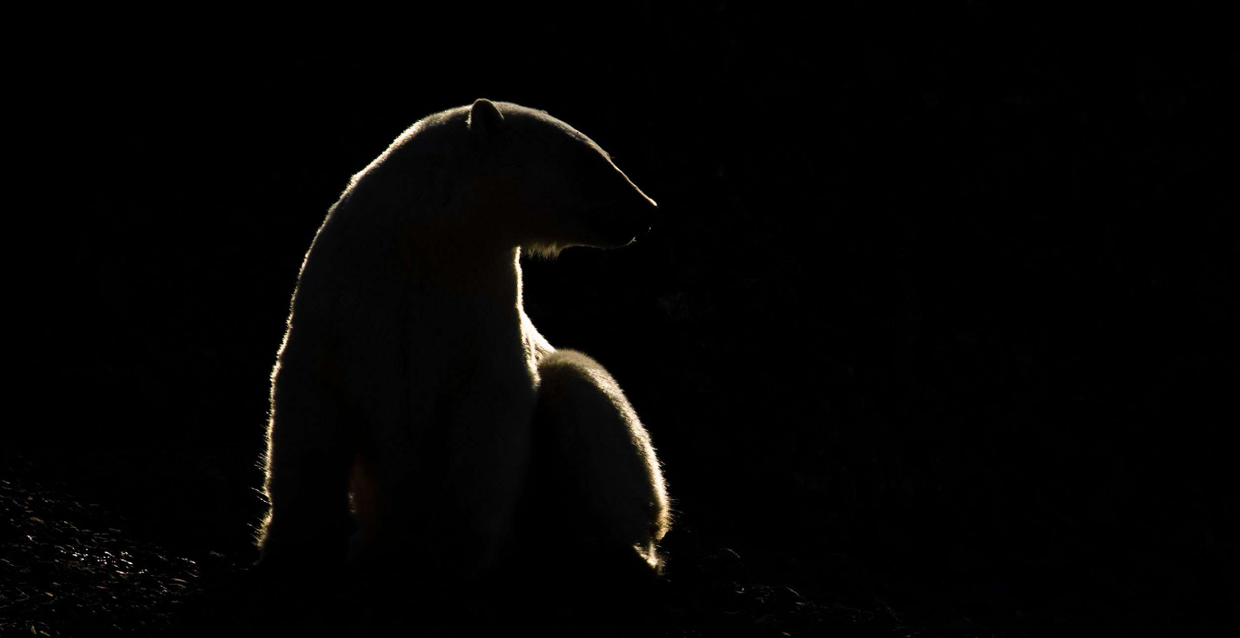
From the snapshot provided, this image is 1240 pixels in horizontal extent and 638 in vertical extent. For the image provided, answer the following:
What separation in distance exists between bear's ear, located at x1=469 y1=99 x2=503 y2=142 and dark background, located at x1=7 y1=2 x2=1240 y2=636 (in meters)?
1.91

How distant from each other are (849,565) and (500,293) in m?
3.11

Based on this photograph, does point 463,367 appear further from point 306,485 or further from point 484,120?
point 484,120

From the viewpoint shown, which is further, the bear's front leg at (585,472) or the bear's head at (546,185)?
the bear's front leg at (585,472)

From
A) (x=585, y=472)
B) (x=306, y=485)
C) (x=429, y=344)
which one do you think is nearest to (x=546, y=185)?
(x=429, y=344)

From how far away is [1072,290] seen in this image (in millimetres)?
9266

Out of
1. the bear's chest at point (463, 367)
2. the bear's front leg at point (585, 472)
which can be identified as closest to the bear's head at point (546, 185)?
the bear's chest at point (463, 367)

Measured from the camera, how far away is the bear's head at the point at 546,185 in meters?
4.20

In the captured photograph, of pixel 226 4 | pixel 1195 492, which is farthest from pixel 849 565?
pixel 226 4

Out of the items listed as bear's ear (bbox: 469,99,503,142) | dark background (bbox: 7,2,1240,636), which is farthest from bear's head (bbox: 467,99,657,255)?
dark background (bbox: 7,2,1240,636)

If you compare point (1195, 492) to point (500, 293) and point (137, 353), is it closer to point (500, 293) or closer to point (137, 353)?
point (500, 293)

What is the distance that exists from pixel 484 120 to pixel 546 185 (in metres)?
0.32

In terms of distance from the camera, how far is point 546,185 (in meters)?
4.26

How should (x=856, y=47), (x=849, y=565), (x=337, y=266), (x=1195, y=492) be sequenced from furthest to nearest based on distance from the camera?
(x=856, y=47)
(x=1195, y=492)
(x=849, y=565)
(x=337, y=266)

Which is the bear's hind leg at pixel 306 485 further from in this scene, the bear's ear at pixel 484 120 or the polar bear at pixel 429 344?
the bear's ear at pixel 484 120
